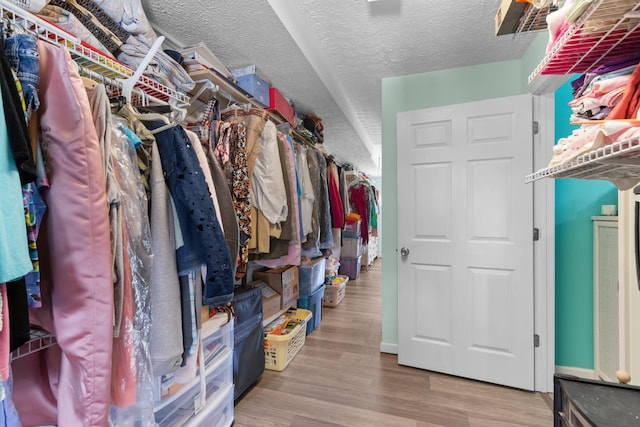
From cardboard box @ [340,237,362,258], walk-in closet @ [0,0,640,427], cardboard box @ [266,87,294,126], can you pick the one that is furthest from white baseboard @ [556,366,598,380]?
cardboard box @ [340,237,362,258]

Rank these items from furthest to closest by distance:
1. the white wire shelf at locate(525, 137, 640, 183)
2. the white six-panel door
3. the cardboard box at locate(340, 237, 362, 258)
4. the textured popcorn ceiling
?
1. the cardboard box at locate(340, 237, 362, 258)
2. the white six-panel door
3. the textured popcorn ceiling
4. the white wire shelf at locate(525, 137, 640, 183)

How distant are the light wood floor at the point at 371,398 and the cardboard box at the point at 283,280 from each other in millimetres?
436

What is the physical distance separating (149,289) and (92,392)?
287mm

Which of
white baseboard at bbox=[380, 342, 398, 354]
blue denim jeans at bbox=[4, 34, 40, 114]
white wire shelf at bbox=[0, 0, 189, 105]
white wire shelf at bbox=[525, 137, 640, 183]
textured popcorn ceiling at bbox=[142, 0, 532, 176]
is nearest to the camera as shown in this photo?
white wire shelf at bbox=[525, 137, 640, 183]

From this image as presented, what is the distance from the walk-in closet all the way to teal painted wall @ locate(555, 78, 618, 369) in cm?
1

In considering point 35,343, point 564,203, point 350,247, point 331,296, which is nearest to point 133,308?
point 35,343

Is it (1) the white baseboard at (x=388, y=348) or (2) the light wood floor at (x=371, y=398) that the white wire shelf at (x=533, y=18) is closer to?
(2) the light wood floor at (x=371, y=398)

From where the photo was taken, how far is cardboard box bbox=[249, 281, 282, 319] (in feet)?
7.24

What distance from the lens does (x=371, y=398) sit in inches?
69.9

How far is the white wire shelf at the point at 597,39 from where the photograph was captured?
1.83ft

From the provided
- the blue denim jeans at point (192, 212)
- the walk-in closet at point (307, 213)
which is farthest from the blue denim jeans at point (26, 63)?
the blue denim jeans at point (192, 212)

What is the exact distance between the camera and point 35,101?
0.64 meters

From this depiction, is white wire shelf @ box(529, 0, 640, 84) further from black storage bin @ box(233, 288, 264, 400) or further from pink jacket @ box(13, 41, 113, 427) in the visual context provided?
black storage bin @ box(233, 288, 264, 400)

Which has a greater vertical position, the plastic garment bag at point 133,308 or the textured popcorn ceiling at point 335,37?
the textured popcorn ceiling at point 335,37
